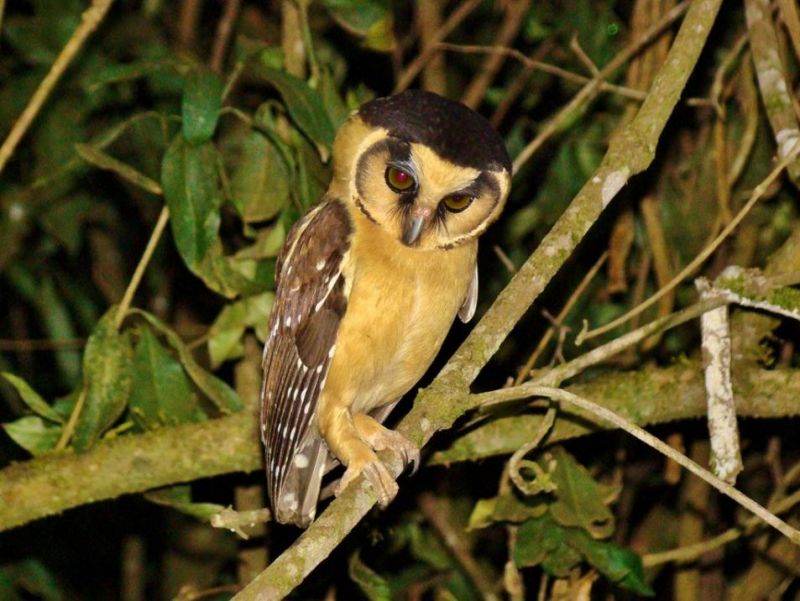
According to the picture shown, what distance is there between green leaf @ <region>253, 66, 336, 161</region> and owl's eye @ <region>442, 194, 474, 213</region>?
0.54 metres

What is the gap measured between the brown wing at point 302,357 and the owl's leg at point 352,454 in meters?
0.06

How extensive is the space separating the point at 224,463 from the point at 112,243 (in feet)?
7.03

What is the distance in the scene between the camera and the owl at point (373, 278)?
310 centimetres

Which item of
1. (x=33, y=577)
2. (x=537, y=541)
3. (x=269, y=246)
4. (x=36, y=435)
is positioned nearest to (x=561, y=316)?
(x=537, y=541)

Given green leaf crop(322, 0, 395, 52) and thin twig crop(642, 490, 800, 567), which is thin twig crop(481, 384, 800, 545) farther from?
green leaf crop(322, 0, 395, 52)

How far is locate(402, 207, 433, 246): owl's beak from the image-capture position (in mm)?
3119

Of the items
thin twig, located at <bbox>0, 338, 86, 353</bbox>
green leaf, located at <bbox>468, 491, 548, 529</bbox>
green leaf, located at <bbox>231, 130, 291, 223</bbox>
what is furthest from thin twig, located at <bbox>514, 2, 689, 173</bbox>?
thin twig, located at <bbox>0, 338, 86, 353</bbox>

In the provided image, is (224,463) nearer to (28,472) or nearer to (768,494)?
(28,472)

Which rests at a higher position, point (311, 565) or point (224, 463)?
point (224, 463)

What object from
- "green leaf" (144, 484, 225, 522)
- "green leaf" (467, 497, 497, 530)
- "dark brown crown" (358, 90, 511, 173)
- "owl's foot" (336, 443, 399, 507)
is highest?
"dark brown crown" (358, 90, 511, 173)

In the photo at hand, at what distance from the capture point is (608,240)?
412 centimetres

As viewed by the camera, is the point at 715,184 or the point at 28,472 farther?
the point at 715,184

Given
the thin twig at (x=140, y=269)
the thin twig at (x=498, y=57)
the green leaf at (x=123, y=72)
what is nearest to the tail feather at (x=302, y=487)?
the thin twig at (x=140, y=269)

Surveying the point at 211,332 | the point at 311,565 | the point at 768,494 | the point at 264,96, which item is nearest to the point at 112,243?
the point at 264,96
